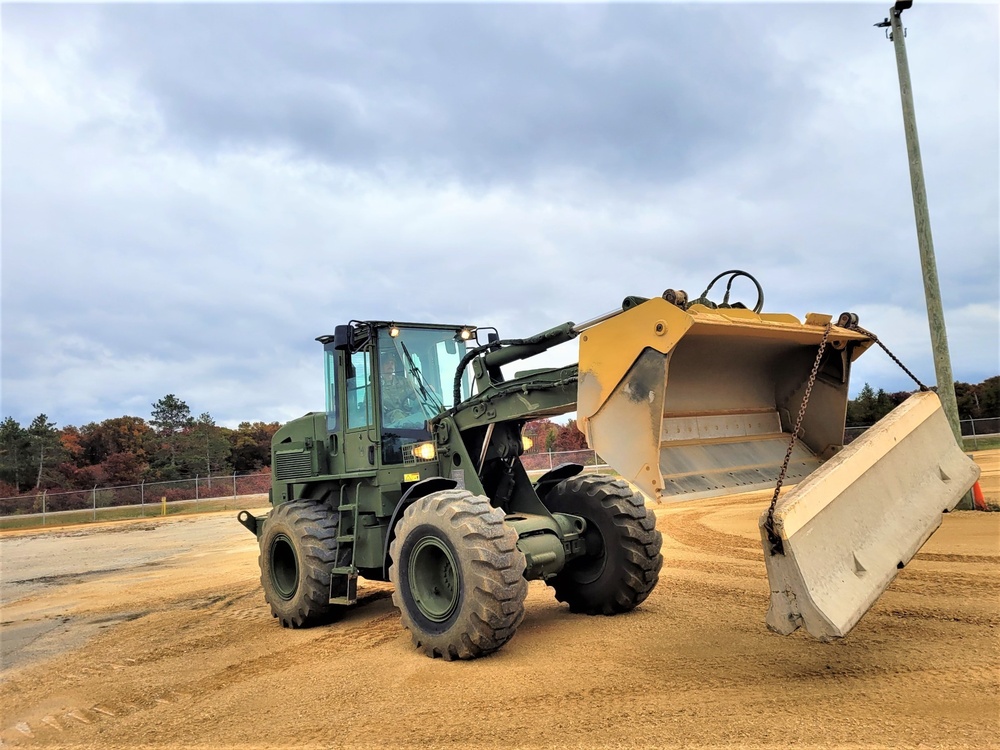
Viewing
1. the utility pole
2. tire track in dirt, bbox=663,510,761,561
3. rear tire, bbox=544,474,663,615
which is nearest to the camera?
rear tire, bbox=544,474,663,615

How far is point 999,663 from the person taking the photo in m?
4.34

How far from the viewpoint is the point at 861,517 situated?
4531 mm

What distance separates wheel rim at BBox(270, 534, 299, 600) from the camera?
303 inches

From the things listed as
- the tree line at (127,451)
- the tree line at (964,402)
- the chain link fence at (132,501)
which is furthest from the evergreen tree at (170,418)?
the tree line at (964,402)

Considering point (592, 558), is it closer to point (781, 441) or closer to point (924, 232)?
point (781, 441)

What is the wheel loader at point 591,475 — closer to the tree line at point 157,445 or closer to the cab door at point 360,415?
the cab door at point 360,415

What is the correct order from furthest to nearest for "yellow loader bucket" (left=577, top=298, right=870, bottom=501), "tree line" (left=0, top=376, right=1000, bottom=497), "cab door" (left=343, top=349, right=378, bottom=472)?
"tree line" (left=0, top=376, right=1000, bottom=497) → "cab door" (left=343, top=349, right=378, bottom=472) → "yellow loader bucket" (left=577, top=298, right=870, bottom=501)

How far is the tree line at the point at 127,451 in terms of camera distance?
1692 inches

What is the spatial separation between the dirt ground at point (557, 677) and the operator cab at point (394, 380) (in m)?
1.97

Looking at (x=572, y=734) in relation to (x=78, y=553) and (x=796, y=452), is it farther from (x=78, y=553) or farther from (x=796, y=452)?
(x=78, y=553)

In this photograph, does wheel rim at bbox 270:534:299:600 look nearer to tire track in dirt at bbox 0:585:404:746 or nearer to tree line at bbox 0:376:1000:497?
tire track in dirt at bbox 0:585:404:746

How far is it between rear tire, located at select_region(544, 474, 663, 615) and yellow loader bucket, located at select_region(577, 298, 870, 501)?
4.35 feet

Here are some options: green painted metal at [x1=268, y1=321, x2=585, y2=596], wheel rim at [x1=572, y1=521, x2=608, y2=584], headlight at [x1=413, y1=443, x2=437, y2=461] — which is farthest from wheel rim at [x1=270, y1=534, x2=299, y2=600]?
wheel rim at [x1=572, y1=521, x2=608, y2=584]

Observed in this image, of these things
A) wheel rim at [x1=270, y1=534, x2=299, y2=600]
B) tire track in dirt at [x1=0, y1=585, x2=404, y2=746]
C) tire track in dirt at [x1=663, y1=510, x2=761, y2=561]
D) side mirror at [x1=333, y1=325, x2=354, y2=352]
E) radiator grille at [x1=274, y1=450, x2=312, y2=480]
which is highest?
side mirror at [x1=333, y1=325, x2=354, y2=352]
